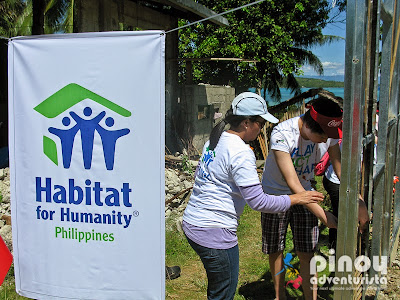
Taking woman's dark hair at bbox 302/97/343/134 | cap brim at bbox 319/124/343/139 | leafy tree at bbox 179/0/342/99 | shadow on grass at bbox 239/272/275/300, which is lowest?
shadow on grass at bbox 239/272/275/300

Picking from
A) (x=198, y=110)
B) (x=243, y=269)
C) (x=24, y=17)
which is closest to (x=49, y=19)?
(x=24, y=17)

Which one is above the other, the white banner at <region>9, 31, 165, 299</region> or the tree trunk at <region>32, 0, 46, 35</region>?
the tree trunk at <region>32, 0, 46, 35</region>

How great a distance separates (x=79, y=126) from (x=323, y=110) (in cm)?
153

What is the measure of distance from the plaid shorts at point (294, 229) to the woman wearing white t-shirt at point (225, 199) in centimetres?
61

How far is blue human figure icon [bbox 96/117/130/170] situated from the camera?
2.30 metres

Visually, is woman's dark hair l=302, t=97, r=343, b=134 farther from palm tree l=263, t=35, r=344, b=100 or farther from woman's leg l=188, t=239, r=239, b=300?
palm tree l=263, t=35, r=344, b=100

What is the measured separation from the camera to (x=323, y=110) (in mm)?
2730

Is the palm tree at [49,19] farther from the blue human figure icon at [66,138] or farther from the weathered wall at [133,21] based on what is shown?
the blue human figure icon at [66,138]

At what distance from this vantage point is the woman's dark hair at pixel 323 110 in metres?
2.69

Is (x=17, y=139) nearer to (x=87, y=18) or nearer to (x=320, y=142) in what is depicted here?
(x=320, y=142)

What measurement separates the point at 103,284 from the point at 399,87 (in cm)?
317

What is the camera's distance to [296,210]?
3.19 m

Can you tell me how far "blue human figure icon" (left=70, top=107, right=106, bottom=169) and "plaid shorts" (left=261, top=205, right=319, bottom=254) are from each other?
154 cm

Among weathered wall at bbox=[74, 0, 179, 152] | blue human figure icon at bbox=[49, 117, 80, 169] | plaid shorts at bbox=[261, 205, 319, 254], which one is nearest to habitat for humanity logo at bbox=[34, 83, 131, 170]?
blue human figure icon at bbox=[49, 117, 80, 169]
